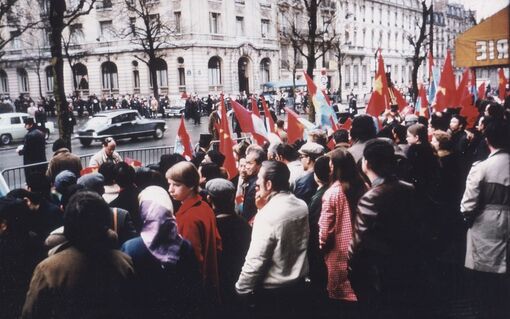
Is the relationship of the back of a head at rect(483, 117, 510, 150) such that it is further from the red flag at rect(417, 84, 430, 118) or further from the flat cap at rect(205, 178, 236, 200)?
the red flag at rect(417, 84, 430, 118)

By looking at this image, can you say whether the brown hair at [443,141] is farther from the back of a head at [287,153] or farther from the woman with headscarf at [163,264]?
the woman with headscarf at [163,264]

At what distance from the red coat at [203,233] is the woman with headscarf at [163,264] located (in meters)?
0.15

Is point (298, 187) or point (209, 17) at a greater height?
point (209, 17)

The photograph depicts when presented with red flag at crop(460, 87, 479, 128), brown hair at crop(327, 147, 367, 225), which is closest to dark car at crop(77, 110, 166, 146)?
red flag at crop(460, 87, 479, 128)

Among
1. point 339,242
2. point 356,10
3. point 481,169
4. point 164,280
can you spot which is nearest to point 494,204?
point 481,169

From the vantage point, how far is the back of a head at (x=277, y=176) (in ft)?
11.8

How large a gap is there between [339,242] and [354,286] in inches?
17.8

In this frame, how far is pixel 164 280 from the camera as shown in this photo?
11.2 ft

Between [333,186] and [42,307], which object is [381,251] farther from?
[42,307]

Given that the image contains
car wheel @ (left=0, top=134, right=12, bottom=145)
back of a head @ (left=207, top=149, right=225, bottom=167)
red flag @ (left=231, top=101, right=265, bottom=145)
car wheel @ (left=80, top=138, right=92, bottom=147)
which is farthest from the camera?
car wheel @ (left=0, top=134, right=12, bottom=145)

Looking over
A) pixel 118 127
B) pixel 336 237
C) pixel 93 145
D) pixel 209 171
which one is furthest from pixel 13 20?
pixel 336 237

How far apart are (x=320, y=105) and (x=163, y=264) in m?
5.57

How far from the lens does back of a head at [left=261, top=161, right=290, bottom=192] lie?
3609 mm

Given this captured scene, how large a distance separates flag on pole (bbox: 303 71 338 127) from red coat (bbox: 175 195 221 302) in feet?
16.2
